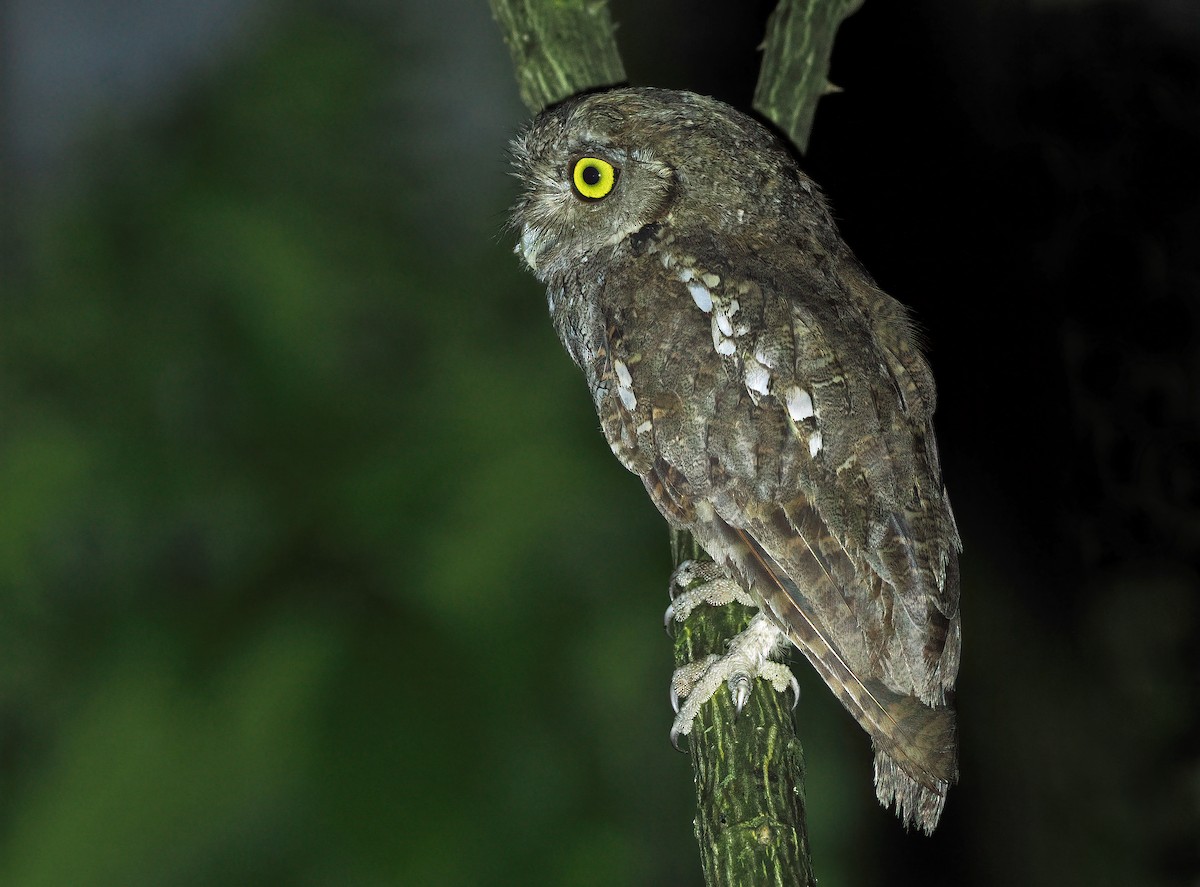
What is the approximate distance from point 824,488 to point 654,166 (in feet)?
2.61

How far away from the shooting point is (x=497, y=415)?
405 cm

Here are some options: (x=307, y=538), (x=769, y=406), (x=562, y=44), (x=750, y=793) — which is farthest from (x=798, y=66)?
(x=307, y=538)

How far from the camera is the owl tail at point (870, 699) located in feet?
5.99

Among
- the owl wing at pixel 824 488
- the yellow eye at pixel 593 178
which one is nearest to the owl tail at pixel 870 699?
the owl wing at pixel 824 488

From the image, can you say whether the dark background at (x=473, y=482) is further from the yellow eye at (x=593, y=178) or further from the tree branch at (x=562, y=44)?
the yellow eye at (x=593, y=178)

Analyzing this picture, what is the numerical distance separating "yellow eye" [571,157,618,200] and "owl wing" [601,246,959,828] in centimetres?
39

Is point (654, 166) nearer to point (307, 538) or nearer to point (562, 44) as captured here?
point (562, 44)

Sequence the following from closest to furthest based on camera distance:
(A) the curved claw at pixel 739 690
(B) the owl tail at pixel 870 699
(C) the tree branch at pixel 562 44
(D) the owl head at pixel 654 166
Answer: (B) the owl tail at pixel 870 699 → (A) the curved claw at pixel 739 690 → (D) the owl head at pixel 654 166 → (C) the tree branch at pixel 562 44

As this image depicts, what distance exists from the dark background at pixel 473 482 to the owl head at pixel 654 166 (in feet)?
4.67

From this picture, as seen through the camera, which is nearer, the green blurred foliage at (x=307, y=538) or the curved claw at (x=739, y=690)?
the curved claw at (x=739, y=690)

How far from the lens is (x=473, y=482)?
12.8 feet

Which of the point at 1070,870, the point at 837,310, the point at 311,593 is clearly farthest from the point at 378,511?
the point at 1070,870

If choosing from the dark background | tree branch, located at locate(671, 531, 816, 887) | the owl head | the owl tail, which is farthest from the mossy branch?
the dark background

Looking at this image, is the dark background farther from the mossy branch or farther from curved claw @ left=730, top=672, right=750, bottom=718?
curved claw @ left=730, top=672, right=750, bottom=718
